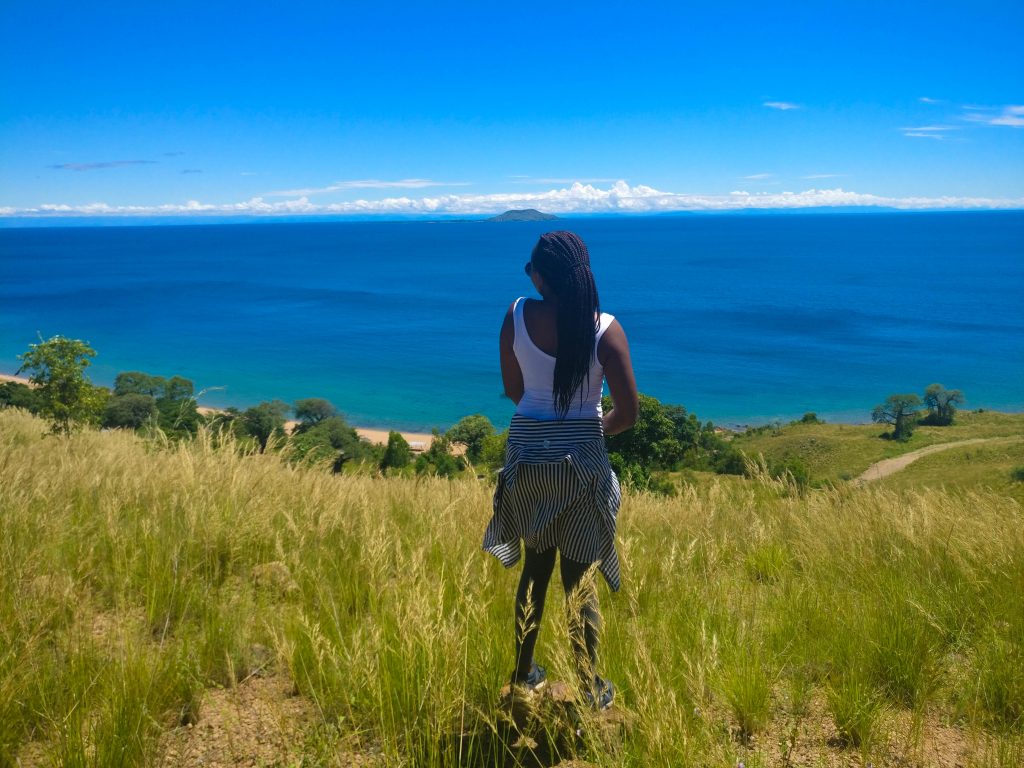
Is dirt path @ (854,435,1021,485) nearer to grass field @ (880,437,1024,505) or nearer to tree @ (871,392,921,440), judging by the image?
grass field @ (880,437,1024,505)

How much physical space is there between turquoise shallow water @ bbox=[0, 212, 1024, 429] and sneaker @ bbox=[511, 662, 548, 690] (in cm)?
4071

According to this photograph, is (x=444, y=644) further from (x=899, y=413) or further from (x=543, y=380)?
(x=899, y=413)

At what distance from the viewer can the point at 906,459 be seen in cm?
3688

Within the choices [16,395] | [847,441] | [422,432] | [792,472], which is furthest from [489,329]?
[792,472]

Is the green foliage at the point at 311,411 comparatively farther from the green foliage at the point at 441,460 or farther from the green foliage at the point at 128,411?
the green foliage at the point at 128,411

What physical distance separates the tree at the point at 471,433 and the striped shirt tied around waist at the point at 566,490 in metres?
26.9

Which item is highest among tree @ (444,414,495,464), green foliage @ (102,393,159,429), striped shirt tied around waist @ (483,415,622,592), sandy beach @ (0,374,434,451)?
striped shirt tied around waist @ (483,415,622,592)

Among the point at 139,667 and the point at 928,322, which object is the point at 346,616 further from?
the point at 928,322

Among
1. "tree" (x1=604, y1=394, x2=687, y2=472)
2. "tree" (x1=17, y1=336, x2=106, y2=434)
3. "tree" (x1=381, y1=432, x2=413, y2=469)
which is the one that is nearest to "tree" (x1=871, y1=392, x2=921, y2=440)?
"tree" (x1=604, y1=394, x2=687, y2=472)

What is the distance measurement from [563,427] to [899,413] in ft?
158

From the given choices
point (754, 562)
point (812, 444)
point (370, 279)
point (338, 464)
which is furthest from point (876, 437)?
point (370, 279)

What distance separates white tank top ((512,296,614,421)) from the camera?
275 cm

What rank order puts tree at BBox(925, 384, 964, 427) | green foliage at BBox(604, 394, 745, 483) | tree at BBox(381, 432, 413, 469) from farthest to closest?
tree at BBox(925, 384, 964, 427) → green foliage at BBox(604, 394, 745, 483) → tree at BBox(381, 432, 413, 469)

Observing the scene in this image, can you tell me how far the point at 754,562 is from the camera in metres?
4.67
